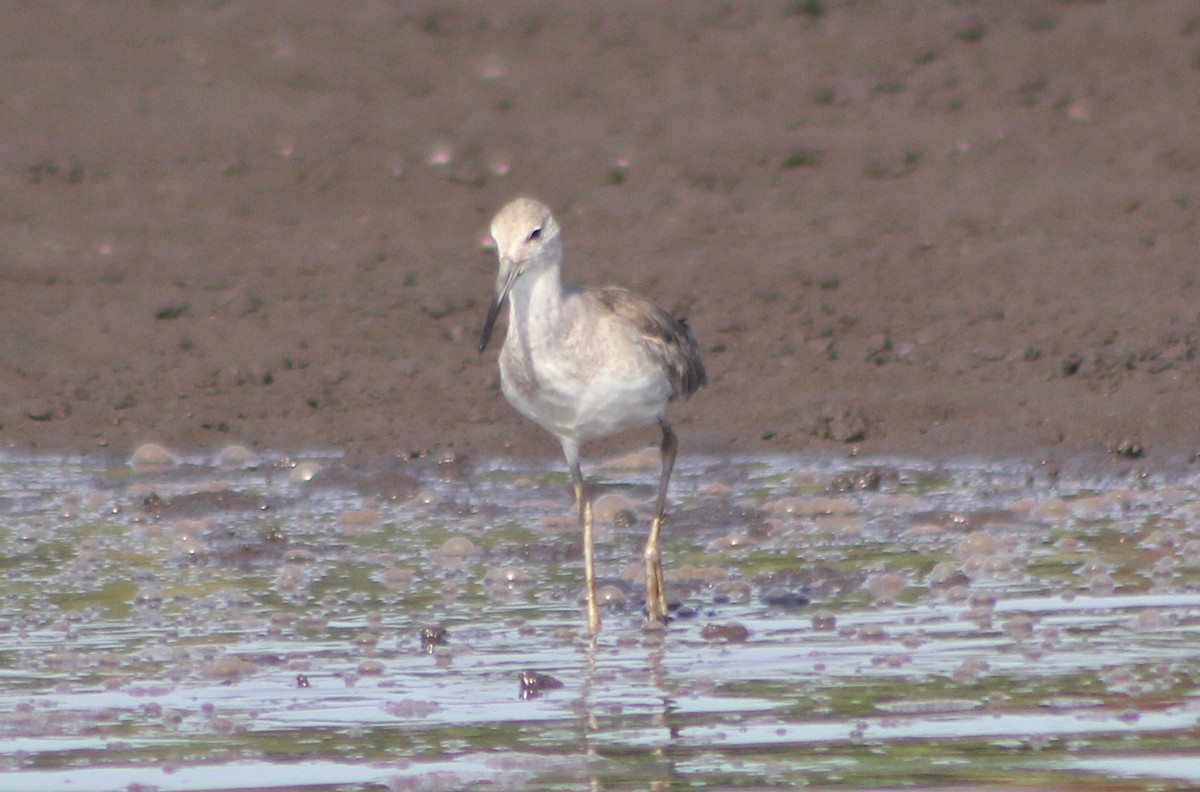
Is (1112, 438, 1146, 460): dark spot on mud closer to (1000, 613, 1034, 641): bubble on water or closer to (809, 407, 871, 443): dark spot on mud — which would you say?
(809, 407, 871, 443): dark spot on mud

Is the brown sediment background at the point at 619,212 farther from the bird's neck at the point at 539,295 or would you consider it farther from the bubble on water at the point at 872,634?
the bubble on water at the point at 872,634

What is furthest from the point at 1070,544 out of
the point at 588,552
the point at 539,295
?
the point at 539,295

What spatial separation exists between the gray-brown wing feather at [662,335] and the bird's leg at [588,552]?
444mm

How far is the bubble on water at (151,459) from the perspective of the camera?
31.3 feet

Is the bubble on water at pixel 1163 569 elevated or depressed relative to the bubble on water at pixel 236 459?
depressed

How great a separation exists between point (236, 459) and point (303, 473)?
22.2 inches

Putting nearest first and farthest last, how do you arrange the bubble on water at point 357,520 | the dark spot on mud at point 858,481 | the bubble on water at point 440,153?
the bubble on water at point 357,520 → the dark spot on mud at point 858,481 → the bubble on water at point 440,153

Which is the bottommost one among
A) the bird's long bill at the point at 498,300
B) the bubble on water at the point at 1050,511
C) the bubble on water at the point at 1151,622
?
the bubble on water at the point at 1151,622

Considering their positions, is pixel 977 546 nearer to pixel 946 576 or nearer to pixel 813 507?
pixel 946 576

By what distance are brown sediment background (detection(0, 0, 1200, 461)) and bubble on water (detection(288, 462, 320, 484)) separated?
53cm

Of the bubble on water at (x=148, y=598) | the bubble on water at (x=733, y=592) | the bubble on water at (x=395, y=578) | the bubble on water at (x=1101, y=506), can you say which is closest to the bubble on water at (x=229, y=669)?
the bubble on water at (x=148, y=598)

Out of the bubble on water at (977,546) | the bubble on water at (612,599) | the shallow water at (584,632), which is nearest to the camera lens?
the shallow water at (584,632)

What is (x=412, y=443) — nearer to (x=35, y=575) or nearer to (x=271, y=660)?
(x=35, y=575)

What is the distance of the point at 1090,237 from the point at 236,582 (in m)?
6.10
